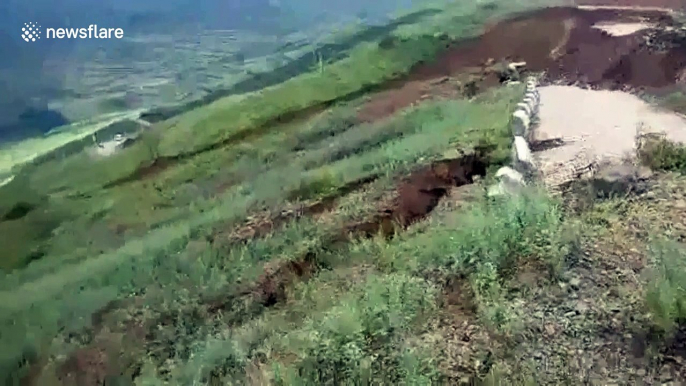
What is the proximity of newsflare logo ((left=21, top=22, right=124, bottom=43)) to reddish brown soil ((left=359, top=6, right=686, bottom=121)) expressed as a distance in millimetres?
1549

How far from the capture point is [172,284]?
3.26m

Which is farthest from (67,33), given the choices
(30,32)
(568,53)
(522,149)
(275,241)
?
(568,53)

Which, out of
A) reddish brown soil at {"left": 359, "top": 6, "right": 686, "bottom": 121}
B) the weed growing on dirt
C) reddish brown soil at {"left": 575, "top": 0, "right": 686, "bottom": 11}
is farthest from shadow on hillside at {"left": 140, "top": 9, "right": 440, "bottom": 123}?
the weed growing on dirt

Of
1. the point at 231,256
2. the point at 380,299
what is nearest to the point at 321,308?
the point at 380,299

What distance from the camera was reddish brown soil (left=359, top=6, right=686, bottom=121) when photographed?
4438 millimetres

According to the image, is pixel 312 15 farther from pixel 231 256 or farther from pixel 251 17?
pixel 231 256

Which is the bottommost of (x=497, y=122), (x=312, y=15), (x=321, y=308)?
(x=321, y=308)

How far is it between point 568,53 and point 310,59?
1.57 metres

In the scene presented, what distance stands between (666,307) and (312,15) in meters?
2.72

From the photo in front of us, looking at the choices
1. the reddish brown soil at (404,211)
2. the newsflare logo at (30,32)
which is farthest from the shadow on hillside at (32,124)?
the reddish brown soil at (404,211)

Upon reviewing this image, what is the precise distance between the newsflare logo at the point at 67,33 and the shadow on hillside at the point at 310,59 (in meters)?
0.74

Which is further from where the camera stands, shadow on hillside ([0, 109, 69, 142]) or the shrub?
shadow on hillside ([0, 109, 69, 142])

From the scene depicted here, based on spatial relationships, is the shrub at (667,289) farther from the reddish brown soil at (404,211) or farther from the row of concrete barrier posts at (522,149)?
the reddish brown soil at (404,211)

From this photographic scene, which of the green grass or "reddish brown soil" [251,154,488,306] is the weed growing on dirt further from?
"reddish brown soil" [251,154,488,306]
